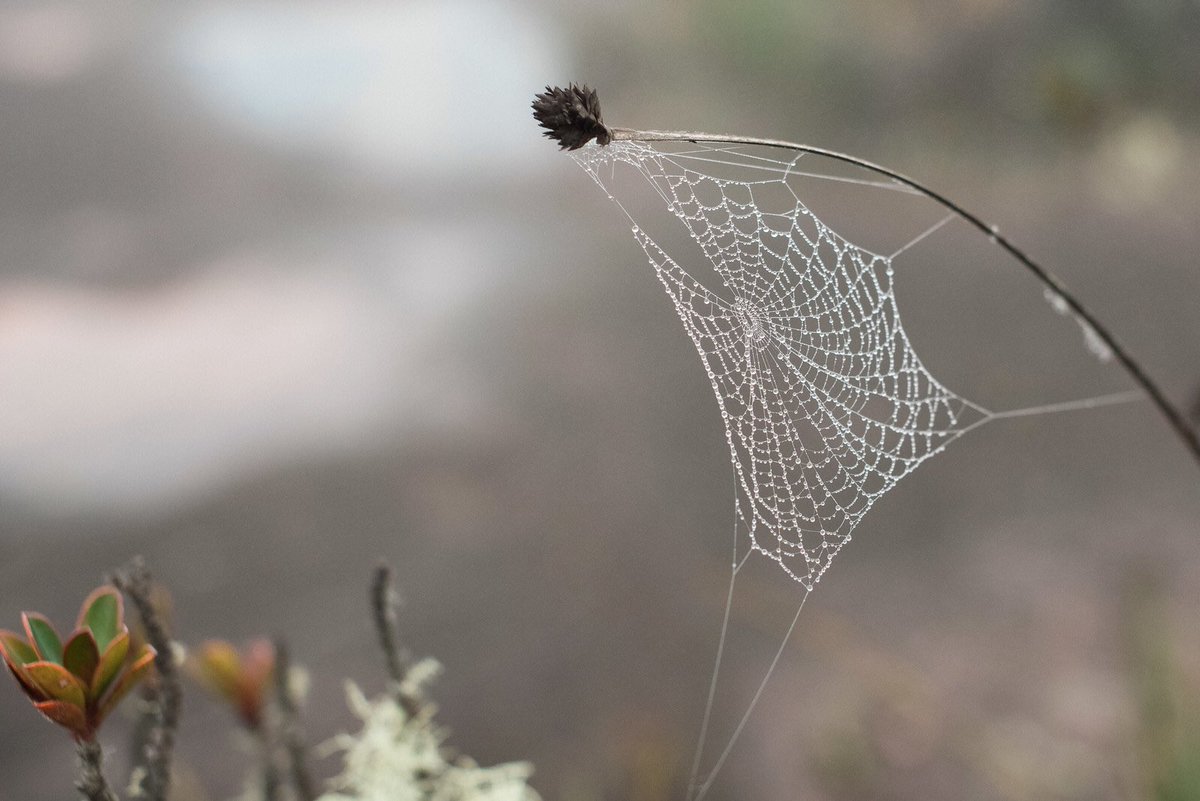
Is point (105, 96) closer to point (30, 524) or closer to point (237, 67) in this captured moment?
point (237, 67)

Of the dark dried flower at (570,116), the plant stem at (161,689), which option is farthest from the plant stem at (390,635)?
the dark dried flower at (570,116)

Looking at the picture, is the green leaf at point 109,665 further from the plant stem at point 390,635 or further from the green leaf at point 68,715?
the plant stem at point 390,635

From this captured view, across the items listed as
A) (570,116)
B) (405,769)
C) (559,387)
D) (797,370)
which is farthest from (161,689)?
(559,387)

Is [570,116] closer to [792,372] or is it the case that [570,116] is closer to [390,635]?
[390,635]

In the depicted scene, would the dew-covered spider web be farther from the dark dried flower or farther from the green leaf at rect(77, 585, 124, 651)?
the green leaf at rect(77, 585, 124, 651)

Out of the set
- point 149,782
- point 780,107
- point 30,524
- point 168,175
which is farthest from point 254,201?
point 149,782
